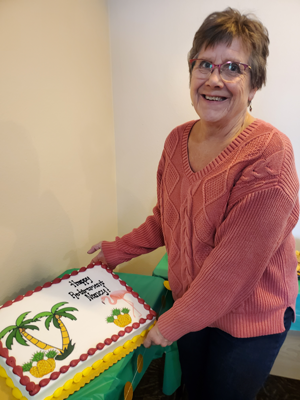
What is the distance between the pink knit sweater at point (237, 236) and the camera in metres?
0.63

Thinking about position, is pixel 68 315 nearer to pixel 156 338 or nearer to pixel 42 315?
pixel 42 315

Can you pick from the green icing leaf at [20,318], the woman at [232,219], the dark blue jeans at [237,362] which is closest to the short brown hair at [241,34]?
the woman at [232,219]

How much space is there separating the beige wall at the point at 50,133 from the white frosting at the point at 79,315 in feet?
0.67

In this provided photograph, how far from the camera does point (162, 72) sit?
1523 mm

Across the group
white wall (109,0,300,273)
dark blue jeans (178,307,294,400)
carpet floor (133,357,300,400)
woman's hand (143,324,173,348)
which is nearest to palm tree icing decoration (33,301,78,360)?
woman's hand (143,324,173,348)

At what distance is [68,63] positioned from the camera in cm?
118

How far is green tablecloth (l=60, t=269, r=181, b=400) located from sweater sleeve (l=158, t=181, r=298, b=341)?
177 mm

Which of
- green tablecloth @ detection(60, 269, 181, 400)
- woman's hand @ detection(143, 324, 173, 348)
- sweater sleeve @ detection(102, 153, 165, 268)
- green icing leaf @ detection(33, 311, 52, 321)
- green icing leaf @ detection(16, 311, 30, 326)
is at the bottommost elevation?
green tablecloth @ detection(60, 269, 181, 400)

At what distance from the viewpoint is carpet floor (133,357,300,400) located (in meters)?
1.42

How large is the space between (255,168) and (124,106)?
115 centimetres

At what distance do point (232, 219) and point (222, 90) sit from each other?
0.33 metres

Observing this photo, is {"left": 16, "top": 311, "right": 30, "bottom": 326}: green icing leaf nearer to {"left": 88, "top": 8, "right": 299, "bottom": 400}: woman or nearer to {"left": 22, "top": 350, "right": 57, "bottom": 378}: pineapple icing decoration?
{"left": 22, "top": 350, "right": 57, "bottom": 378}: pineapple icing decoration

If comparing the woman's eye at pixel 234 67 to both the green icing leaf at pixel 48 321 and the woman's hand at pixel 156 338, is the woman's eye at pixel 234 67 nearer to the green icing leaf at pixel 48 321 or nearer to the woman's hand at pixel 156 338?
the woman's hand at pixel 156 338

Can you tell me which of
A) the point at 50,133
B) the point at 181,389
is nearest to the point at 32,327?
the point at 50,133
